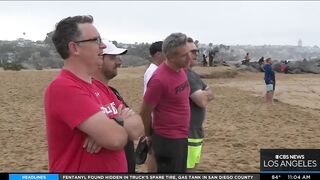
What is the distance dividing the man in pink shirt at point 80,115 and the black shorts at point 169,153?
4.34ft

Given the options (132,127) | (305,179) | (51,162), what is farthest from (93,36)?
(305,179)

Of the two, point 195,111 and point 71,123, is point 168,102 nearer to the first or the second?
point 195,111

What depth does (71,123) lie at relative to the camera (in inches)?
86.1

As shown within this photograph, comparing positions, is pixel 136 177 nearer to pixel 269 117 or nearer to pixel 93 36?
pixel 93 36

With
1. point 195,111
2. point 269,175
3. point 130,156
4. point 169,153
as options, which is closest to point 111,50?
point 130,156

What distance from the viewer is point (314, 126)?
10.6m

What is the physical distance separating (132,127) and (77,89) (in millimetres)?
405

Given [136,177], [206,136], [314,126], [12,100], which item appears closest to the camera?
[136,177]

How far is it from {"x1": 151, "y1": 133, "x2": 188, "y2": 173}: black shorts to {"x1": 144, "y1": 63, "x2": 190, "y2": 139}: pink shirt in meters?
0.05

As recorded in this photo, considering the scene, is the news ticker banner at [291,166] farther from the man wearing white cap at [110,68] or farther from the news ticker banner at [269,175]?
the man wearing white cap at [110,68]

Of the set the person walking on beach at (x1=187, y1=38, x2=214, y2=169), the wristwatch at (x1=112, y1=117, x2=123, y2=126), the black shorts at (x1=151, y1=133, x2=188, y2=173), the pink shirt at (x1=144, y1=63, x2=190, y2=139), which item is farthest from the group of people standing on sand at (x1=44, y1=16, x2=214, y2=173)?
the person walking on beach at (x1=187, y1=38, x2=214, y2=169)

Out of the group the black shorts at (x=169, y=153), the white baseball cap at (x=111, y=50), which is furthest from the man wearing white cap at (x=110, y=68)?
the black shorts at (x=169, y=153)

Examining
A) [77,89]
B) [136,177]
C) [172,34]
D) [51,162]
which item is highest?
[172,34]

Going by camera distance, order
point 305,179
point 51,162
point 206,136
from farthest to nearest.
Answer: point 206,136 → point 305,179 → point 51,162
